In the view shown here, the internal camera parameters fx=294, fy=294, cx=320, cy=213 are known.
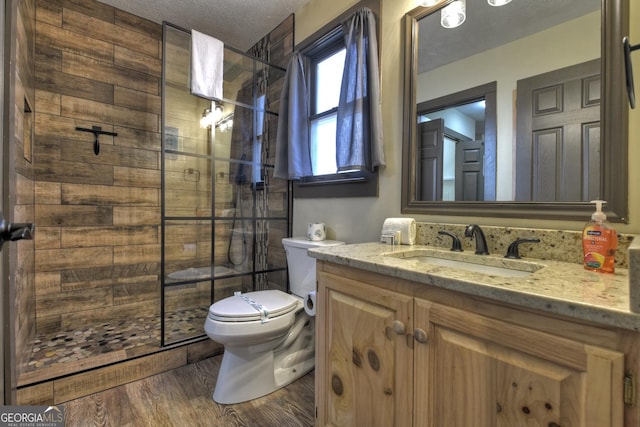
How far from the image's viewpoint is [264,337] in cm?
155

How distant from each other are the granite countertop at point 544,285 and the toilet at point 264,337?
0.70 m

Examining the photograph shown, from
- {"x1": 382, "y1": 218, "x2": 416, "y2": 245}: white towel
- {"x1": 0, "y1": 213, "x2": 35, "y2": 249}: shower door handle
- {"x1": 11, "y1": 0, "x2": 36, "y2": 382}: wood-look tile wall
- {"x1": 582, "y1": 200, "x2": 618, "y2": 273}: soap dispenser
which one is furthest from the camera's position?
{"x1": 11, "y1": 0, "x2": 36, "y2": 382}: wood-look tile wall

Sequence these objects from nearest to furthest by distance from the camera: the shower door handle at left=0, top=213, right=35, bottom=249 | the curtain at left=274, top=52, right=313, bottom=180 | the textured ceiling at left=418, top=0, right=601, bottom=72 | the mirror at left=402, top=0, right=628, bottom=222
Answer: the shower door handle at left=0, top=213, right=35, bottom=249, the mirror at left=402, top=0, right=628, bottom=222, the textured ceiling at left=418, top=0, right=601, bottom=72, the curtain at left=274, top=52, right=313, bottom=180

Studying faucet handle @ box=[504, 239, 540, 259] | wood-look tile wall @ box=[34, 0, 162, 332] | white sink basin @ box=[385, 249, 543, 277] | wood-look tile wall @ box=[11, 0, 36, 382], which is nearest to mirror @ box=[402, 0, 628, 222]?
faucet handle @ box=[504, 239, 540, 259]

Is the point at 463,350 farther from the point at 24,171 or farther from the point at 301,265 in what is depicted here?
the point at 24,171

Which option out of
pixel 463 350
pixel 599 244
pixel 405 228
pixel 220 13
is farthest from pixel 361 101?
pixel 220 13

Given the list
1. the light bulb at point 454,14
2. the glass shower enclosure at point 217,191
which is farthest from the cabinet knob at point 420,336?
the glass shower enclosure at point 217,191

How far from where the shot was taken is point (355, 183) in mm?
1794

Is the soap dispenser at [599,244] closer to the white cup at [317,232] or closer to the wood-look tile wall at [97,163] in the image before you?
the white cup at [317,232]

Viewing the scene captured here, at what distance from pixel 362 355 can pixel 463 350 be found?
37cm

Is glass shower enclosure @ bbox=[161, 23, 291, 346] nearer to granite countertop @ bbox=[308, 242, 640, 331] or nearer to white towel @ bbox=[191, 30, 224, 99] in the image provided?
white towel @ bbox=[191, 30, 224, 99]

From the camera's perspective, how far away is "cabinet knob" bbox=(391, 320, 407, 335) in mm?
893

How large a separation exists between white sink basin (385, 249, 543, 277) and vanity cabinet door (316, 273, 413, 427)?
0.25 m

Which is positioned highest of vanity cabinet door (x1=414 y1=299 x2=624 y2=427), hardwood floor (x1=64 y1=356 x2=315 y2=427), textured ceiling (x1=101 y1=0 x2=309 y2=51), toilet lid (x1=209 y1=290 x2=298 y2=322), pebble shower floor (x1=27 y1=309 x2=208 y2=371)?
textured ceiling (x1=101 y1=0 x2=309 y2=51)
